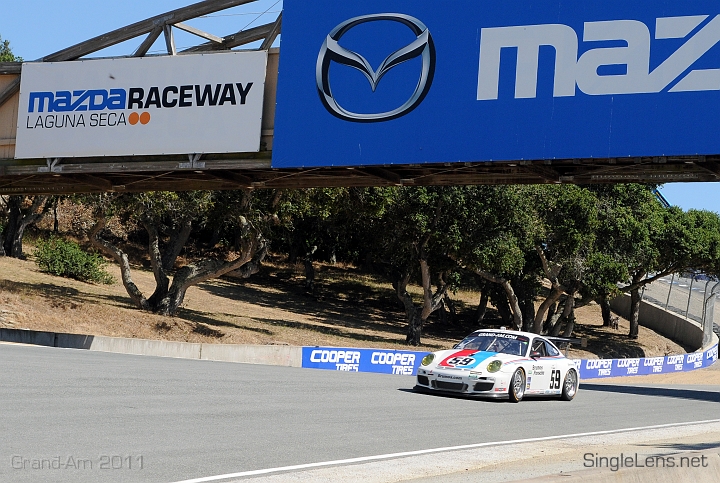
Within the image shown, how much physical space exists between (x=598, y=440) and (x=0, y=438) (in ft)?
25.6

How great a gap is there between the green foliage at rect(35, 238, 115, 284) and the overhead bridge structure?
1716 centimetres

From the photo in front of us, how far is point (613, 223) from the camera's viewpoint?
44875 millimetres

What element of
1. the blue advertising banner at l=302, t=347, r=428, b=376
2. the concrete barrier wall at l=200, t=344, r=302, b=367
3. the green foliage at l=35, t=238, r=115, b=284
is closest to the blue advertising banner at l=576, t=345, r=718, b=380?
the blue advertising banner at l=302, t=347, r=428, b=376

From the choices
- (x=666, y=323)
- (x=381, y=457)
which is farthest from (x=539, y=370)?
(x=666, y=323)

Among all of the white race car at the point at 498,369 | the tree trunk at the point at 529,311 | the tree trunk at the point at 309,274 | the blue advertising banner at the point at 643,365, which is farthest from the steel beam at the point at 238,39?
the tree trunk at the point at 309,274

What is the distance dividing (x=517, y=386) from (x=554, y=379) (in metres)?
1.74

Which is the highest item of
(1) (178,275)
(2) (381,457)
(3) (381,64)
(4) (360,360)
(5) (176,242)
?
(3) (381,64)

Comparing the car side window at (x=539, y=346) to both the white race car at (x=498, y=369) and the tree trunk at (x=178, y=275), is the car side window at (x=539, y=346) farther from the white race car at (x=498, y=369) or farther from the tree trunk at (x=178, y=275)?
the tree trunk at (x=178, y=275)

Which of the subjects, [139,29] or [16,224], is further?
[16,224]

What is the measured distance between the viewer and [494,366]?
51.2 feet

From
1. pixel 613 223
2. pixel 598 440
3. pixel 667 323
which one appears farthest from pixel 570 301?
pixel 598 440

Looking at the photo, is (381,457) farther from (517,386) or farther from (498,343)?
(498,343)

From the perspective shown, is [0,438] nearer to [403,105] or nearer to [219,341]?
[403,105]

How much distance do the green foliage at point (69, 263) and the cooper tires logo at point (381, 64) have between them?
86.5ft
